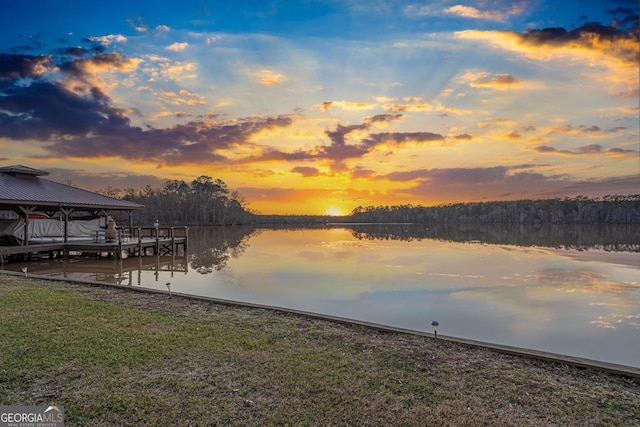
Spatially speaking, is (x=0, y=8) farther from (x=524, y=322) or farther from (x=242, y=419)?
(x=524, y=322)

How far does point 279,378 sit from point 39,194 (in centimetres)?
1732

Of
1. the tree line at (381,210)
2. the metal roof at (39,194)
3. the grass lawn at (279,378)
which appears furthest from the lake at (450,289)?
the tree line at (381,210)

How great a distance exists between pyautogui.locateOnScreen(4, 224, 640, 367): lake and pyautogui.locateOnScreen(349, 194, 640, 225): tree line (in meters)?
70.4

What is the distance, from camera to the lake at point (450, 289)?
19.6 ft

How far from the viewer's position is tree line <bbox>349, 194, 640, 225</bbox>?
241 ft

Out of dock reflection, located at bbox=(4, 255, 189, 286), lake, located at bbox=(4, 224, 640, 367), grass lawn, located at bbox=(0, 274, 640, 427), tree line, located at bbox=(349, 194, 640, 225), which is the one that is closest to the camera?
grass lawn, located at bbox=(0, 274, 640, 427)

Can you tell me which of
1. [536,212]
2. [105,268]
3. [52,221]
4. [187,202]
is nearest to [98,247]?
[105,268]

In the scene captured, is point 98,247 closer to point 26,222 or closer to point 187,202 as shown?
point 26,222

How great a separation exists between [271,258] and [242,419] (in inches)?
571

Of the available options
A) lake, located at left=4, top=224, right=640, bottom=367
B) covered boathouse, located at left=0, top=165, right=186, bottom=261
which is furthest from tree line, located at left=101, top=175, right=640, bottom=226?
lake, located at left=4, top=224, right=640, bottom=367

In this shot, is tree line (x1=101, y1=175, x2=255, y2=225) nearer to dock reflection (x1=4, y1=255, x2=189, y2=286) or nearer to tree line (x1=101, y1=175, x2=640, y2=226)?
tree line (x1=101, y1=175, x2=640, y2=226)

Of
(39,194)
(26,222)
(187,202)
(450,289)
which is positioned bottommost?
(450,289)

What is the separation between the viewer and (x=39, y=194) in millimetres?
15562

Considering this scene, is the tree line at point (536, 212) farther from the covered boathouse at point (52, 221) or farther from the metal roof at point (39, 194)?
the metal roof at point (39, 194)
